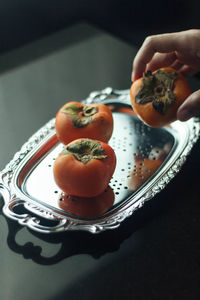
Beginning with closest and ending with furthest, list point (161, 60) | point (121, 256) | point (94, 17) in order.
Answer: point (121, 256), point (161, 60), point (94, 17)

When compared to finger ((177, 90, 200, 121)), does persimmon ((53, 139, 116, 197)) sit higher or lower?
lower

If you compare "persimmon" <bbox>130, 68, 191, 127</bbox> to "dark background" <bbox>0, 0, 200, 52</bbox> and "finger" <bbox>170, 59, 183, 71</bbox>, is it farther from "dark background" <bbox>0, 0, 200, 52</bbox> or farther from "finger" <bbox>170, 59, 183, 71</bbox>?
"dark background" <bbox>0, 0, 200, 52</bbox>

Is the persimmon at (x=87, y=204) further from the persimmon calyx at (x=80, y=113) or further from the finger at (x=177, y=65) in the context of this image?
the finger at (x=177, y=65)

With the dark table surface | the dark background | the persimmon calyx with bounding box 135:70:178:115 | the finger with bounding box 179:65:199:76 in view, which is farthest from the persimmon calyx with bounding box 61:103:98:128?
the dark background

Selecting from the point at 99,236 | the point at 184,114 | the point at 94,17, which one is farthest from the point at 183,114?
the point at 94,17

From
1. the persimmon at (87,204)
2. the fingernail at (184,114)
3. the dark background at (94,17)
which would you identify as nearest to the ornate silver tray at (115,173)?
the persimmon at (87,204)

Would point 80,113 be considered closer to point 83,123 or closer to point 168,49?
point 83,123
